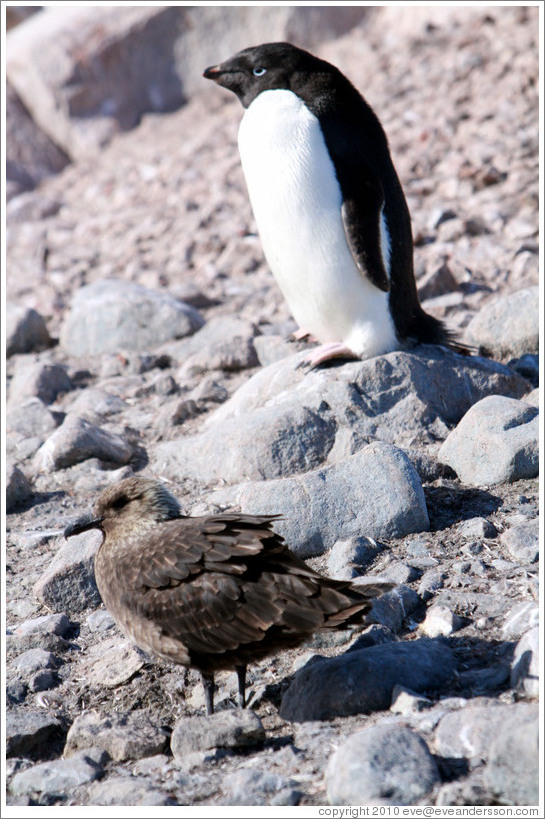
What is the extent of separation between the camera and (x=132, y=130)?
1200cm

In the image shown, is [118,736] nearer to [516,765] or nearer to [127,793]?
[127,793]

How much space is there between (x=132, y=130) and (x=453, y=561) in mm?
9255

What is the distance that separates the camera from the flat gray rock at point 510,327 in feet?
20.6

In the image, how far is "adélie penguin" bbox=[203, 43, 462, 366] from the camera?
18.3ft

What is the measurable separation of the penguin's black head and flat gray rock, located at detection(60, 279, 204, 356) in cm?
237

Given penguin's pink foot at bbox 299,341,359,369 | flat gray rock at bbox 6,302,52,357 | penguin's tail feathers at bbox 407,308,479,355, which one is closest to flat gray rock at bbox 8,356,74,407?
flat gray rock at bbox 6,302,52,357

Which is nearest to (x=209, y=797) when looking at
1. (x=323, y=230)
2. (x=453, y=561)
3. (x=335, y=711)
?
(x=335, y=711)

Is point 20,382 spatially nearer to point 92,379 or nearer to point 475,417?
point 92,379

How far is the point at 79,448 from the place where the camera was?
5922 mm

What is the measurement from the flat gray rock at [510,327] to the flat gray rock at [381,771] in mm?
3886

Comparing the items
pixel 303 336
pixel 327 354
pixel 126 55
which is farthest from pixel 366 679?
pixel 126 55

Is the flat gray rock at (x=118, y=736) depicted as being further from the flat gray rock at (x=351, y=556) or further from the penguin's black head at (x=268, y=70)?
the penguin's black head at (x=268, y=70)

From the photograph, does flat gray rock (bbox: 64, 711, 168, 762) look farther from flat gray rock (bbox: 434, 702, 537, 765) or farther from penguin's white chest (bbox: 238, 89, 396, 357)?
penguin's white chest (bbox: 238, 89, 396, 357)

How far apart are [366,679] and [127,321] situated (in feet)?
16.6
